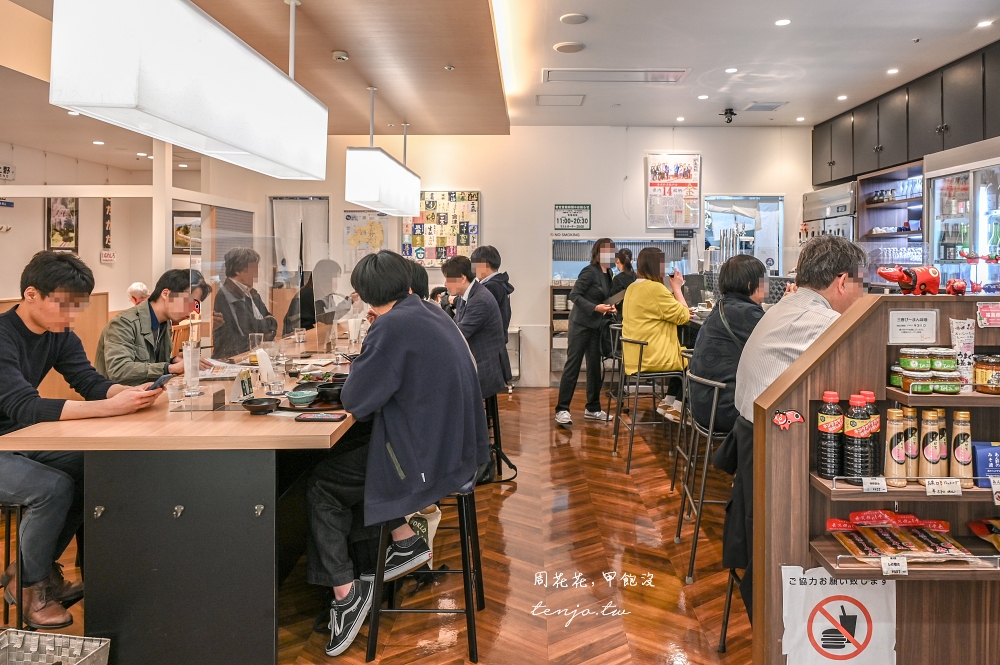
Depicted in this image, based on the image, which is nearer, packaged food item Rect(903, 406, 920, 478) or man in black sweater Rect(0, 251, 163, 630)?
packaged food item Rect(903, 406, 920, 478)

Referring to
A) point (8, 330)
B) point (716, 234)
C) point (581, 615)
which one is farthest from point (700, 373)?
point (716, 234)

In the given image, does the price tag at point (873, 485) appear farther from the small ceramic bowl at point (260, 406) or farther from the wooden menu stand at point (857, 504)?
the small ceramic bowl at point (260, 406)

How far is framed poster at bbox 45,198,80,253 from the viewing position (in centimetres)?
721

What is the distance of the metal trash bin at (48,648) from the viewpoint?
2.04m

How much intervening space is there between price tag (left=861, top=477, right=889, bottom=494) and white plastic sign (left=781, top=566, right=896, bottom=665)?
1.07ft

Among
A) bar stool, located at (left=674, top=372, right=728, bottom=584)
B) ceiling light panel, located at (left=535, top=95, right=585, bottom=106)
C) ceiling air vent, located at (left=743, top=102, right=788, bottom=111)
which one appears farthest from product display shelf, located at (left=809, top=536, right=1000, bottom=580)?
ceiling air vent, located at (left=743, top=102, right=788, bottom=111)

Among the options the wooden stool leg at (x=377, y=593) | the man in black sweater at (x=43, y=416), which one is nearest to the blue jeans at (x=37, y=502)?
the man in black sweater at (x=43, y=416)

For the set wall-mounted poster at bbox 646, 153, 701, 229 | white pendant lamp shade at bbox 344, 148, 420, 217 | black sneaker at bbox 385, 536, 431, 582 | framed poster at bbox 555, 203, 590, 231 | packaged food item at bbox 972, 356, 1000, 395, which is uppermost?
wall-mounted poster at bbox 646, 153, 701, 229

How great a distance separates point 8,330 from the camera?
249 centimetres

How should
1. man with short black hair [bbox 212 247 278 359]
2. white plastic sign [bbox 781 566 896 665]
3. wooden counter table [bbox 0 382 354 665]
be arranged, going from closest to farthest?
white plastic sign [bbox 781 566 896 665]
wooden counter table [bbox 0 382 354 665]
man with short black hair [bbox 212 247 278 359]

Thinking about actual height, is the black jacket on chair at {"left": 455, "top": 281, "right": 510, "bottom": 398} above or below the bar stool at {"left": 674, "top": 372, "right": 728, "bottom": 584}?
above

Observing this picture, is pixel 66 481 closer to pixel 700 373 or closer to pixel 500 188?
pixel 700 373

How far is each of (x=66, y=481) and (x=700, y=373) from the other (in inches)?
104

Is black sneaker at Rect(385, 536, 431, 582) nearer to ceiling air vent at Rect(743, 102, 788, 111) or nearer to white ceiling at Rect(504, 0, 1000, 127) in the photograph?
white ceiling at Rect(504, 0, 1000, 127)
